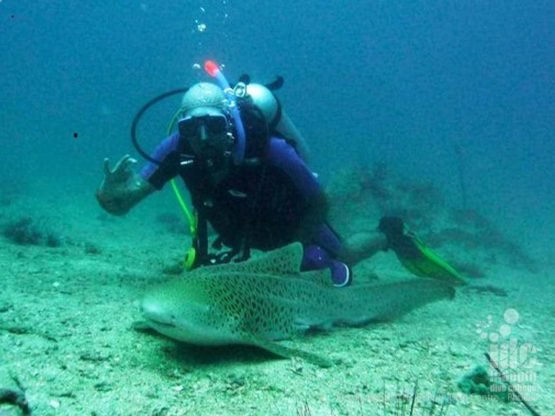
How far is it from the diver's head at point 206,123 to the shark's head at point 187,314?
251 cm


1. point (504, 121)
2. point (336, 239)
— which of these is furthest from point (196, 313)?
point (504, 121)

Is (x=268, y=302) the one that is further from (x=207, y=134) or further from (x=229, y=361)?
(x=207, y=134)

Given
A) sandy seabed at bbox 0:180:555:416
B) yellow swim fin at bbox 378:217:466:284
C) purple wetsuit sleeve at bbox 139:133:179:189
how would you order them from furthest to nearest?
yellow swim fin at bbox 378:217:466:284
purple wetsuit sleeve at bbox 139:133:179:189
sandy seabed at bbox 0:180:555:416

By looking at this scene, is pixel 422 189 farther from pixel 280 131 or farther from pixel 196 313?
pixel 196 313

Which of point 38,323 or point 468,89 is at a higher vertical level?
point 468,89

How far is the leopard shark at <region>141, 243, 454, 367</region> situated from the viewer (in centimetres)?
308

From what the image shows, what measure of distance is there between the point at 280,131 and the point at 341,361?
4616 millimetres

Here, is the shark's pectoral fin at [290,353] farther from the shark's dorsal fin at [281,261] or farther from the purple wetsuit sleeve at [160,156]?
the purple wetsuit sleeve at [160,156]

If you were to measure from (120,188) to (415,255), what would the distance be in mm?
5040

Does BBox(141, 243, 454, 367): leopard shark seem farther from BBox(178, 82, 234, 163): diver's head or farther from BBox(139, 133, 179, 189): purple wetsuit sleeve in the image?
BBox(139, 133, 179, 189): purple wetsuit sleeve

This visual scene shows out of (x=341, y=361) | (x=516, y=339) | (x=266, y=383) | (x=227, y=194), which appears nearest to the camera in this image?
(x=266, y=383)

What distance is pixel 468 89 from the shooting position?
192500 millimetres

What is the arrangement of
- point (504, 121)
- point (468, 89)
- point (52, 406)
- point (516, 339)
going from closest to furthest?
point (52, 406) → point (516, 339) → point (504, 121) → point (468, 89)

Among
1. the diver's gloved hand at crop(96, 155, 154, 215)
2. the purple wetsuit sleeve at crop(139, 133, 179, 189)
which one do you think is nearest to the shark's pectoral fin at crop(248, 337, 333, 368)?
the diver's gloved hand at crop(96, 155, 154, 215)
